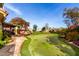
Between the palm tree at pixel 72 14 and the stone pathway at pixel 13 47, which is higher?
the palm tree at pixel 72 14

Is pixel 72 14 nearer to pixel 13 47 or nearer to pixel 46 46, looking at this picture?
pixel 46 46

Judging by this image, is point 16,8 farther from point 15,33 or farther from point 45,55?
point 45,55

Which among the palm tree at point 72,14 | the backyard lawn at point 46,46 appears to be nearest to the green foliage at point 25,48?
the backyard lawn at point 46,46

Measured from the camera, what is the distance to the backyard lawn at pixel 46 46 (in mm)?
1450

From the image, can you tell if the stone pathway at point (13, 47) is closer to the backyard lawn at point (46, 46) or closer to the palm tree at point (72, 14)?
the backyard lawn at point (46, 46)

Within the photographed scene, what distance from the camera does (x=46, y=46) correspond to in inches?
57.7

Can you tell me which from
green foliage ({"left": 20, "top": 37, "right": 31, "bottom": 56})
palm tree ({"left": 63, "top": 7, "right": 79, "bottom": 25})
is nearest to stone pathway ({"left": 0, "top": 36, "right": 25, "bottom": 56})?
green foliage ({"left": 20, "top": 37, "right": 31, "bottom": 56})

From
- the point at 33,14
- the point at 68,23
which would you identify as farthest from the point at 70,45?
the point at 33,14

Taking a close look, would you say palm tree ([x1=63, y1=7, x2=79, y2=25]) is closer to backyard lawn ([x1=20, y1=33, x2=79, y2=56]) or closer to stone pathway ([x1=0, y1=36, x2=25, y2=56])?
backyard lawn ([x1=20, y1=33, x2=79, y2=56])

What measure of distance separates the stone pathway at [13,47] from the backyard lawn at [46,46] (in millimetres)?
33

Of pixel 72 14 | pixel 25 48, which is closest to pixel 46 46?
pixel 25 48

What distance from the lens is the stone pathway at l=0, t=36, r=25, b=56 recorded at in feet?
4.76

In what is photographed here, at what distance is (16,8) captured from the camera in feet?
4.80

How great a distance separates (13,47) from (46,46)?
0.26 meters
